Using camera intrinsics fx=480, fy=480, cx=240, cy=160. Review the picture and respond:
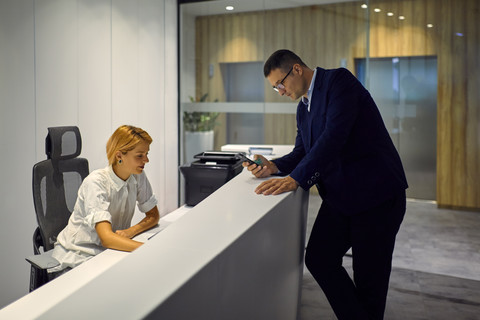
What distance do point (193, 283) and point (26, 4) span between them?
2.87 metres

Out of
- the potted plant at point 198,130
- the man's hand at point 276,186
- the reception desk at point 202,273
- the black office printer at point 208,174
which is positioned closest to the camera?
the reception desk at point 202,273

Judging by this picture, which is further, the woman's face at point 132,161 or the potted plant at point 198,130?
the potted plant at point 198,130

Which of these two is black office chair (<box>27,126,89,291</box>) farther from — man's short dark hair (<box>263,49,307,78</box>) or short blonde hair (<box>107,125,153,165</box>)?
man's short dark hair (<box>263,49,307,78</box>)

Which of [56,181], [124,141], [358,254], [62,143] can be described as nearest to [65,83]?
[62,143]

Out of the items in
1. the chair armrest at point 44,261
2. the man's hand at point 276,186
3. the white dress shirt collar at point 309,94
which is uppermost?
the white dress shirt collar at point 309,94

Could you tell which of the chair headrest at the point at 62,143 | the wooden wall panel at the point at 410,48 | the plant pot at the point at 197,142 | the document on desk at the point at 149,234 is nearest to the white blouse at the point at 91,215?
the document on desk at the point at 149,234

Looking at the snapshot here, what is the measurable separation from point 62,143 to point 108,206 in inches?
25.4

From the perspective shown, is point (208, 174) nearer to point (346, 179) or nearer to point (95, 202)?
point (95, 202)

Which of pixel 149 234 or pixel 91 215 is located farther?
pixel 149 234

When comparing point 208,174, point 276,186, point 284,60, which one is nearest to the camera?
point 276,186

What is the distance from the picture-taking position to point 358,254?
2.09 meters

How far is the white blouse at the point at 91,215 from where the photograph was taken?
2.12 meters

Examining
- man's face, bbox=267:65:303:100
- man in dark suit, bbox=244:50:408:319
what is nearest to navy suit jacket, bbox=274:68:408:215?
man in dark suit, bbox=244:50:408:319

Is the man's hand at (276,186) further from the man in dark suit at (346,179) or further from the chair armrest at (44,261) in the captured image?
the chair armrest at (44,261)
